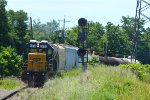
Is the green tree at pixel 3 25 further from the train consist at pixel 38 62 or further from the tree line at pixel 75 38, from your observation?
the train consist at pixel 38 62

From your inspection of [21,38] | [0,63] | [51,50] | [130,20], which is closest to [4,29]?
[21,38]

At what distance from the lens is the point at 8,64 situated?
36.9 metres

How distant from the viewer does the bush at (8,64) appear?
34812mm

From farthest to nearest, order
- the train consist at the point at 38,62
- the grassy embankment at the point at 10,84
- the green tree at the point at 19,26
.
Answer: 1. the green tree at the point at 19,26
2. the train consist at the point at 38,62
3. the grassy embankment at the point at 10,84

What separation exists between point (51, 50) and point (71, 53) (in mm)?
17284

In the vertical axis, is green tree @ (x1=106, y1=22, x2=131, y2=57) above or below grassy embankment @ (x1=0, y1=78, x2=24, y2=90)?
above

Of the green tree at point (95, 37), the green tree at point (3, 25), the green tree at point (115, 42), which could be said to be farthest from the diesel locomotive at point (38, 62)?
the green tree at point (95, 37)

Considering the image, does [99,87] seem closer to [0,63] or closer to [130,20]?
[0,63]

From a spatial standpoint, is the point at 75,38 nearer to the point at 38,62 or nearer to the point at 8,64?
the point at 8,64

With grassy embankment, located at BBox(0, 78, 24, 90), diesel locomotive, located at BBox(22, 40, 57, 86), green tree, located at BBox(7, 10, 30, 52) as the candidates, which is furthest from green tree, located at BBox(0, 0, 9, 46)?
grassy embankment, located at BBox(0, 78, 24, 90)

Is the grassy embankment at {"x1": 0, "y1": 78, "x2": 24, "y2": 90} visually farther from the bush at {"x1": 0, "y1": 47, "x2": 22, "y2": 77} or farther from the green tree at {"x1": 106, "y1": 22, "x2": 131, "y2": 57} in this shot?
the green tree at {"x1": 106, "y1": 22, "x2": 131, "y2": 57}

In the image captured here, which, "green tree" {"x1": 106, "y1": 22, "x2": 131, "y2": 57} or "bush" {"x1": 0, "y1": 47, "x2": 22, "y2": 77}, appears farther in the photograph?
"green tree" {"x1": 106, "y1": 22, "x2": 131, "y2": 57}

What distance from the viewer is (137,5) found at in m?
40.1

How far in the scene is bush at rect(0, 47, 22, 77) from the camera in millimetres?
34812
